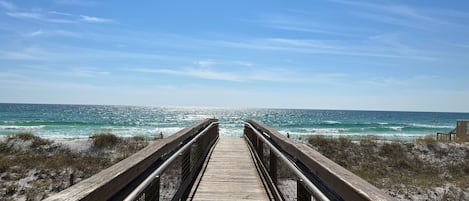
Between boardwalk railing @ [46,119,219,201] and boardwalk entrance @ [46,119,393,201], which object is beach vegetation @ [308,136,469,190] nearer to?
boardwalk entrance @ [46,119,393,201]

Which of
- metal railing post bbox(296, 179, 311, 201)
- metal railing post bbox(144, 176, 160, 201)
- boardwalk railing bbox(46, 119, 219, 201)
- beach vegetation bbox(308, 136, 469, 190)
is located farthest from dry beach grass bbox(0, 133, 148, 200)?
beach vegetation bbox(308, 136, 469, 190)

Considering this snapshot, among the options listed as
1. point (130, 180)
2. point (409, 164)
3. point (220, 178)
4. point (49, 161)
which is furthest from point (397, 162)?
point (130, 180)

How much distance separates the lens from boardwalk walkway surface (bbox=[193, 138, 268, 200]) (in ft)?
19.7

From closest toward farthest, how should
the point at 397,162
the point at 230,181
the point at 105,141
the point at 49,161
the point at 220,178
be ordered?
the point at 230,181 → the point at 220,178 → the point at 49,161 → the point at 397,162 → the point at 105,141

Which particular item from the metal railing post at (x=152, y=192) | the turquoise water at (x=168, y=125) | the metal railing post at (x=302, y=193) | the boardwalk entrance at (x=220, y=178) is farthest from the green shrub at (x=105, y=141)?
the turquoise water at (x=168, y=125)

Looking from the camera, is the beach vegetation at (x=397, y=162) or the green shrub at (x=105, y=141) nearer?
the beach vegetation at (x=397, y=162)

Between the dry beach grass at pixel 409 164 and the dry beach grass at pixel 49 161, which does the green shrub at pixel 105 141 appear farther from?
the dry beach grass at pixel 409 164

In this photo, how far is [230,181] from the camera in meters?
7.13

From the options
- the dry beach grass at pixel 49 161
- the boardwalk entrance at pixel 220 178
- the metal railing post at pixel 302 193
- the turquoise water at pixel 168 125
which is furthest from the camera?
the turquoise water at pixel 168 125

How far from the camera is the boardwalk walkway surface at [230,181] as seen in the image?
601 centimetres

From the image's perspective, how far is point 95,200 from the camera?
2330 millimetres

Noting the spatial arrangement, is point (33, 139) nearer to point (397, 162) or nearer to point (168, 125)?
point (397, 162)

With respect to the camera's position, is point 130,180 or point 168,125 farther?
point 168,125

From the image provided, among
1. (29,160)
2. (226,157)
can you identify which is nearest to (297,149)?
(226,157)
